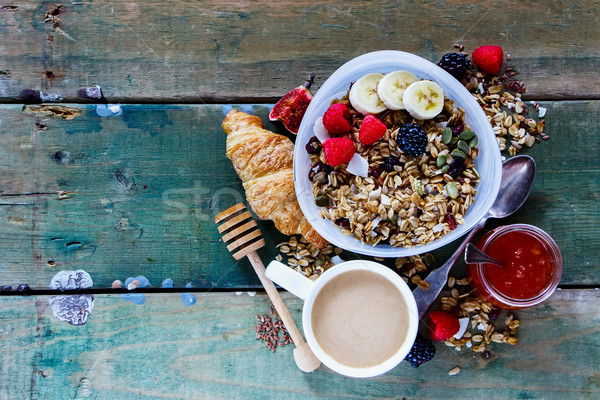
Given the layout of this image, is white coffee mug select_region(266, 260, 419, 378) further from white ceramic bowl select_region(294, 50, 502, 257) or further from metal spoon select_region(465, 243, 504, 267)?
metal spoon select_region(465, 243, 504, 267)

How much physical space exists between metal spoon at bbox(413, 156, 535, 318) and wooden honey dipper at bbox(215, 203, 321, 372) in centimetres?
35

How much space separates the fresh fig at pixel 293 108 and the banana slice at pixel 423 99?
11.2 inches

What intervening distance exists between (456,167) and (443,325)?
0.43 m

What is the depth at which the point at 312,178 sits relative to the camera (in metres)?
1.22

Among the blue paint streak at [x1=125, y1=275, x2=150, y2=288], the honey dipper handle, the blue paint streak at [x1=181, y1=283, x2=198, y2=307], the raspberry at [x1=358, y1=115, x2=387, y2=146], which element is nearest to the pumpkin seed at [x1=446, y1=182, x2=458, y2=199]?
A: the raspberry at [x1=358, y1=115, x2=387, y2=146]

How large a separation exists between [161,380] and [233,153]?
73 cm

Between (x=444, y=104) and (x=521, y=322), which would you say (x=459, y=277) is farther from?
(x=444, y=104)

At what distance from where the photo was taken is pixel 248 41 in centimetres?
136

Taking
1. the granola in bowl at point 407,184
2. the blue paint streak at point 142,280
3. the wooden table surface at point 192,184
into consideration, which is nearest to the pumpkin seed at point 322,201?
the granola in bowl at point 407,184

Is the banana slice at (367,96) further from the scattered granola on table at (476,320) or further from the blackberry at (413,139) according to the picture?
the scattered granola on table at (476,320)

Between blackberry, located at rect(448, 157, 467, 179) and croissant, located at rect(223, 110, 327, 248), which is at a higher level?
blackberry, located at rect(448, 157, 467, 179)

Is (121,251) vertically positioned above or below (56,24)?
below

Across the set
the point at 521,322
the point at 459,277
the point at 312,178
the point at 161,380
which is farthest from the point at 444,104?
the point at 161,380

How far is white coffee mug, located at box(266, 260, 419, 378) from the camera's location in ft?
3.86
